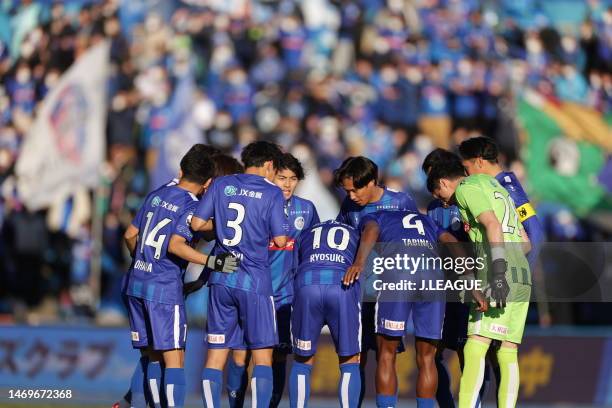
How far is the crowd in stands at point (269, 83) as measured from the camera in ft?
58.7

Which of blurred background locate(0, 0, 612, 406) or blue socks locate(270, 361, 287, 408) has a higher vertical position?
blurred background locate(0, 0, 612, 406)

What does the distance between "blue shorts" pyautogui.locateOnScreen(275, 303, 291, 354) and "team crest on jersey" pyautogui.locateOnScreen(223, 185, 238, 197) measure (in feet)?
5.63

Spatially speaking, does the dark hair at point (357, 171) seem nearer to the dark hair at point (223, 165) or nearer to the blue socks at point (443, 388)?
the dark hair at point (223, 165)

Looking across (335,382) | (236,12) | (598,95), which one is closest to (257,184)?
(335,382)

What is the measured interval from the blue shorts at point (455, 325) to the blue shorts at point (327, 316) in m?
1.16

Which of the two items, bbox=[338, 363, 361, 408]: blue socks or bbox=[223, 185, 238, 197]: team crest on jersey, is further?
bbox=[338, 363, 361, 408]: blue socks

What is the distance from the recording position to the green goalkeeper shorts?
884 cm

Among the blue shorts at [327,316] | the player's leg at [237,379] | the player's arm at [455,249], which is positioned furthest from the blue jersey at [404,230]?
the player's leg at [237,379]

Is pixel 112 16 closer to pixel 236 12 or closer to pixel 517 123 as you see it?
pixel 236 12

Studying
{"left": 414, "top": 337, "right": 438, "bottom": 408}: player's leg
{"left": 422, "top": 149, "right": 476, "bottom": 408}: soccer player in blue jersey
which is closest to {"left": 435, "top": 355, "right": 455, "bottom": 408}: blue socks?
{"left": 422, "top": 149, "right": 476, "bottom": 408}: soccer player in blue jersey

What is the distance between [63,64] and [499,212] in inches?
468

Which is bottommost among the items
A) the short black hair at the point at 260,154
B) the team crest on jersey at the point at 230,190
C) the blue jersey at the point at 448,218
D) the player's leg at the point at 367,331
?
the player's leg at the point at 367,331

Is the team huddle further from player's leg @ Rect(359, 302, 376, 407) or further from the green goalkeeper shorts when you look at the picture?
player's leg @ Rect(359, 302, 376, 407)

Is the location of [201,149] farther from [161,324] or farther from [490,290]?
[490,290]
